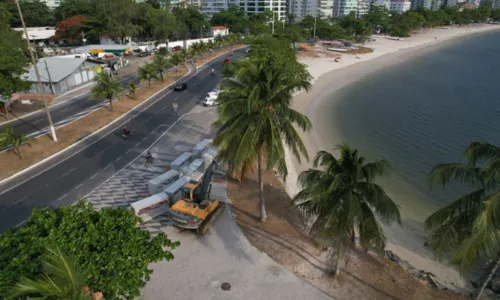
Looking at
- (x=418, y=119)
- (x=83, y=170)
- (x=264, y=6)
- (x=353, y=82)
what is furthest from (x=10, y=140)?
(x=264, y=6)

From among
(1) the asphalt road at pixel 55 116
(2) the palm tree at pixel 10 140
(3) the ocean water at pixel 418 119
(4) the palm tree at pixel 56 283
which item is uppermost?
(4) the palm tree at pixel 56 283

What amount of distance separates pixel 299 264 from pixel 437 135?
3211cm

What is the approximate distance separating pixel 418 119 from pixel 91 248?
151ft

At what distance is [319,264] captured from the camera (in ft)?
51.8

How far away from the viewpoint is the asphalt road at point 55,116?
107 feet

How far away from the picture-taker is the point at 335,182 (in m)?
12.1

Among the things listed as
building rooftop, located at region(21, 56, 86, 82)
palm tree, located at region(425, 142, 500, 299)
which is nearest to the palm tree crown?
palm tree, located at region(425, 142, 500, 299)

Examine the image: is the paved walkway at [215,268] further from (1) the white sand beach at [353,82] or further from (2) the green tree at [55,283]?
(1) the white sand beach at [353,82]

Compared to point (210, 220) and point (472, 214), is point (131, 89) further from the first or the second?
point (472, 214)

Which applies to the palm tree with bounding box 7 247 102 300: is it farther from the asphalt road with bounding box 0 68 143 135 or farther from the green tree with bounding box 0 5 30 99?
the green tree with bounding box 0 5 30 99

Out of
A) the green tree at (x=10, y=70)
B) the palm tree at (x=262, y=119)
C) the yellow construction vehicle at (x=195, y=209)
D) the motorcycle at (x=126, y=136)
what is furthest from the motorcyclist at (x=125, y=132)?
the palm tree at (x=262, y=119)

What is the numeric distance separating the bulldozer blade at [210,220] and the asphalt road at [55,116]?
23080mm

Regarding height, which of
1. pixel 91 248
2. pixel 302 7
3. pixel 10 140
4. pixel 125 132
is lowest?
pixel 125 132

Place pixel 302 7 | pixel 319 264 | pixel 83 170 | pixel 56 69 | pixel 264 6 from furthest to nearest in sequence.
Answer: pixel 302 7 → pixel 264 6 → pixel 56 69 → pixel 83 170 → pixel 319 264
